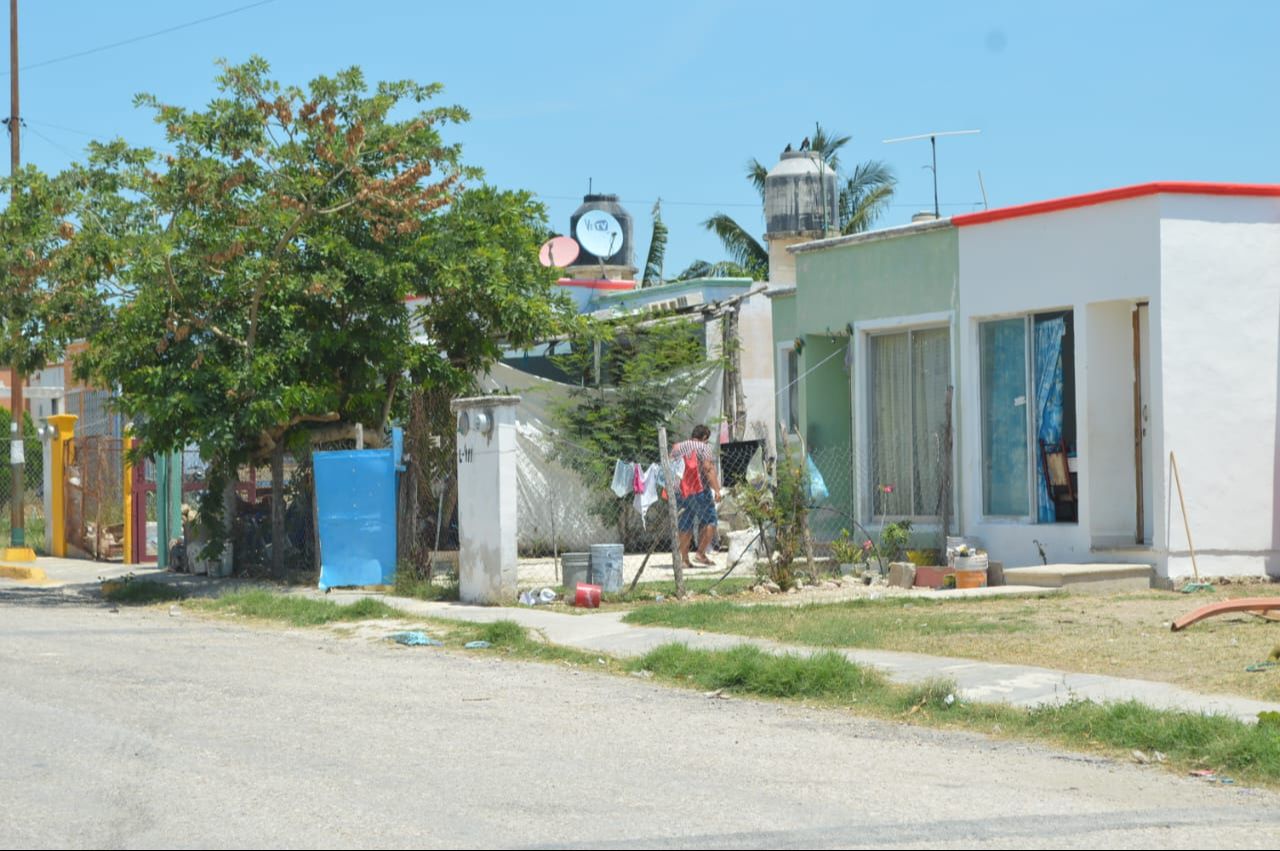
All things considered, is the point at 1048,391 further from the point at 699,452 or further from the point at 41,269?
the point at 41,269

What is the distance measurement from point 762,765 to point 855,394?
36.7ft

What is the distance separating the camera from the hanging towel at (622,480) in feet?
56.0

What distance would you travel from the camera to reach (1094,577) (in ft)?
49.7

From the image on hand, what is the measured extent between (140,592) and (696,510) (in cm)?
673

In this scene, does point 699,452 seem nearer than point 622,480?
No

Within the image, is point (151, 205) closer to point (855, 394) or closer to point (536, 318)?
point (536, 318)

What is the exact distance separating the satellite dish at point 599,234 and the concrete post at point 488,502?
14.7 metres

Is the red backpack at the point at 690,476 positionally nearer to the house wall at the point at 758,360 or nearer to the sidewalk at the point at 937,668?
the sidewalk at the point at 937,668

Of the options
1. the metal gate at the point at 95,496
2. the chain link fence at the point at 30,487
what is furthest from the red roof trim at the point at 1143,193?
the chain link fence at the point at 30,487

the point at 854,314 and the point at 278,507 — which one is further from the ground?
the point at 854,314

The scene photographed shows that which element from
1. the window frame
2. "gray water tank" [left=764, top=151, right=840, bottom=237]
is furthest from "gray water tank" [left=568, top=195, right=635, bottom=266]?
the window frame

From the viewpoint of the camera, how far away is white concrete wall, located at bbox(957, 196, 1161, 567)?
15.6 metres

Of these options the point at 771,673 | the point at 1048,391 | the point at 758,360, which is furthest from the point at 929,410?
the point at 771,673

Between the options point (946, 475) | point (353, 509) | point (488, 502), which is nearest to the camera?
point (488, 502)
